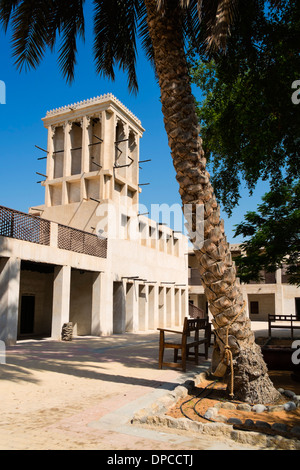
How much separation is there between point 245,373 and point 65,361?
5333mm

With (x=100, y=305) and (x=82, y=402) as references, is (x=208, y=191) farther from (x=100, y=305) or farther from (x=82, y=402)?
(x=100, y=305)

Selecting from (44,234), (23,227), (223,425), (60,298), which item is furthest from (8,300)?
(223,425)

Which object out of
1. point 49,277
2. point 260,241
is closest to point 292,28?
point 260,241

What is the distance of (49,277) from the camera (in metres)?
21.1

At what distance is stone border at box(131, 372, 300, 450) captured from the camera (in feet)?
12.9

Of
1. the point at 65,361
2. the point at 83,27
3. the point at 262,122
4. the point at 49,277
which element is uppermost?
the point at 83,27

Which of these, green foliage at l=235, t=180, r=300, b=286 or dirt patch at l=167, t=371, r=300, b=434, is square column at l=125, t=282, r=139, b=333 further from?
dirt patch at l=167, t=371, r=300, b=434

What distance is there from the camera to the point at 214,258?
6.23 m

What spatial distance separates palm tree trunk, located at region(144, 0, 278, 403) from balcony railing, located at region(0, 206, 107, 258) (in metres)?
9.27

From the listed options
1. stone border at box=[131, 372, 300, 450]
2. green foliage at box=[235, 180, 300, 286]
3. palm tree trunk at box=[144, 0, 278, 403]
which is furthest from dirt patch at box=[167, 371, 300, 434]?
green foliage at box=[235, 180, 300, 286]

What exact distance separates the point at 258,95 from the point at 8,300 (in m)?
10.9

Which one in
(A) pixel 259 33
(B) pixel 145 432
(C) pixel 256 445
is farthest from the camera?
(A) pixel 259 33

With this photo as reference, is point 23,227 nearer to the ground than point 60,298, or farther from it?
farther from it
